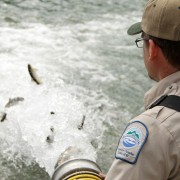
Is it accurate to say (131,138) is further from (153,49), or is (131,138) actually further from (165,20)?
(165,20)

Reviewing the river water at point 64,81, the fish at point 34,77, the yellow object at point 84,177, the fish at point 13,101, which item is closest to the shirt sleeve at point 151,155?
the yellow object at point 84,177

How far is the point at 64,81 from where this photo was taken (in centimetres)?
705

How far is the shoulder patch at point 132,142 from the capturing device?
1885 millimetres

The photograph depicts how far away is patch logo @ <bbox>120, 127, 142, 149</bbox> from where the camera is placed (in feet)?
6.21

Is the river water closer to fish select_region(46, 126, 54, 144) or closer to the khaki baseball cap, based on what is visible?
fish select_region(46, 126, 54, 144)

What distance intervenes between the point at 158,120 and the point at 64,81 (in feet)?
Answer: 17.0

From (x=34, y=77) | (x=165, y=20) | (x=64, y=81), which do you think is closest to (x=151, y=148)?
(x=165, y=20)

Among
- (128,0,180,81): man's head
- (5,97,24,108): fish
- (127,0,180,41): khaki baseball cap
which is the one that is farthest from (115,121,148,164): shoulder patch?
(5,97,24,108): fish

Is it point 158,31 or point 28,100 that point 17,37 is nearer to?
point 28,100

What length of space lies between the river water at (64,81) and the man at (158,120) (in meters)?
1.68

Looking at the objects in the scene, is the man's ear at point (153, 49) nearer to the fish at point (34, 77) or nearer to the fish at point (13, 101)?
the fish at point (13, 101)

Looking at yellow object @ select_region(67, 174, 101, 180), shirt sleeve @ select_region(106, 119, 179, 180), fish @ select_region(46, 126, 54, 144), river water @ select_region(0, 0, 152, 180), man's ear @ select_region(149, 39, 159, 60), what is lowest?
river water @ select_region(0, 0, 152, 180)

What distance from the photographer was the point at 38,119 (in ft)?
18.6

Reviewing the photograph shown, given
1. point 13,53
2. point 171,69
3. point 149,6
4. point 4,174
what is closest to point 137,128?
point 171,69
